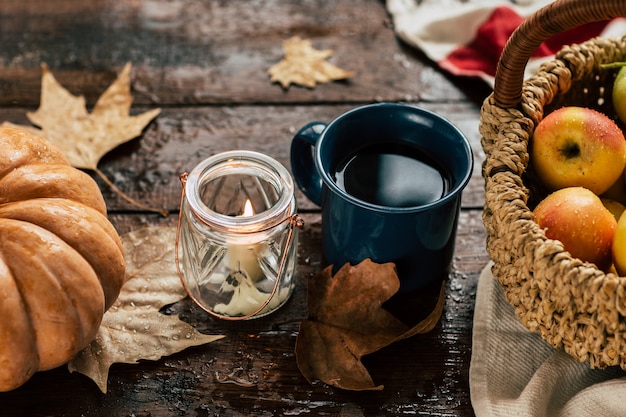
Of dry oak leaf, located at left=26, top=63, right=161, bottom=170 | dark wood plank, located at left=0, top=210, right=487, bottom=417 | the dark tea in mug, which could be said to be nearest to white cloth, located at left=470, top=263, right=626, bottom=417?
dark wood plank, located at left=0, top=210, right=487, bottom=417

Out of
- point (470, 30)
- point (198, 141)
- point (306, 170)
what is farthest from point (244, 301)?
point (470, 30)

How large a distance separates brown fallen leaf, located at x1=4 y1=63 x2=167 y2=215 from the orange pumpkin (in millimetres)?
185

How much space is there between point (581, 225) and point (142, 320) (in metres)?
0.41

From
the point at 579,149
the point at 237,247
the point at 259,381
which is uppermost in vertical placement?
the point at 579,149

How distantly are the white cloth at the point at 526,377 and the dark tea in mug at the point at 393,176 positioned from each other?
13 centimetres

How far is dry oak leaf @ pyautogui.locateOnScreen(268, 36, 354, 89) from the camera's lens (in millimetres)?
973

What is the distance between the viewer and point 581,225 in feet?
1.97

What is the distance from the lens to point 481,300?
72 centimetres

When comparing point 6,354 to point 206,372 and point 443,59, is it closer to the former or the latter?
point 206,372

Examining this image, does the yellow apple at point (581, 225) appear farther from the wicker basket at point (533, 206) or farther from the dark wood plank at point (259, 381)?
the dark wood plank at point (259, 381)

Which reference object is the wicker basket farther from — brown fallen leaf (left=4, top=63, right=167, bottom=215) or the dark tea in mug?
brown fallen leaf (left=4, top=63, right=167, bottom=215)

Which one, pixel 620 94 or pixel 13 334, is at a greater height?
pixel 620 94

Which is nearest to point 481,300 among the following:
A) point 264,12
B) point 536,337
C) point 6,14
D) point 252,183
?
point 536,337

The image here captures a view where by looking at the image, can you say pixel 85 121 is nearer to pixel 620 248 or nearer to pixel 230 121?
pixel 230 121
